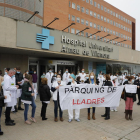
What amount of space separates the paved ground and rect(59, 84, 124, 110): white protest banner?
67 cm

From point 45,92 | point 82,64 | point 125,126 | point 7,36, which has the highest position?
point 7,36

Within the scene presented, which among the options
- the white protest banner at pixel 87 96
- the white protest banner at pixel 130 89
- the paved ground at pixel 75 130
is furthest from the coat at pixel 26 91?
the white protest banner at pixel 130 89

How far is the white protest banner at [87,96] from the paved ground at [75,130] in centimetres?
67

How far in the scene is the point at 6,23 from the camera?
367 inches

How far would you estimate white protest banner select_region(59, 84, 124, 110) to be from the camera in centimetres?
589

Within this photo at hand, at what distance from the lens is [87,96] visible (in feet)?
20.5

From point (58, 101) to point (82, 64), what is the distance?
1377 centimetres

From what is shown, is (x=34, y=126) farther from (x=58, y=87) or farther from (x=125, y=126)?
(x=125, y=126)

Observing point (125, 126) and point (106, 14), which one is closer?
point (125, 126)

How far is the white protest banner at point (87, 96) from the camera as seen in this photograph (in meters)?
5.89

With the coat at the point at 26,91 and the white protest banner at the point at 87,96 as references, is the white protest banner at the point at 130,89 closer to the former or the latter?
the white protest banner at the point at 87,96

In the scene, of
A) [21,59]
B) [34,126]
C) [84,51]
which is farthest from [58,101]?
[84,51]

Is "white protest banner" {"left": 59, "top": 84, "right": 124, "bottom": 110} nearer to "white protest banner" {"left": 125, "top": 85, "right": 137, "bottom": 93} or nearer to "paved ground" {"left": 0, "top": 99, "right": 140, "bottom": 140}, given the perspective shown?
"white protest banner" {"left": 125, "top": 85, "right": 137, "bottom": 93}

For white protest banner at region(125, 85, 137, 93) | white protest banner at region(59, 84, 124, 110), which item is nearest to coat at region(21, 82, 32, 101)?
white protest banner at region(59, 84, 124, 110)
